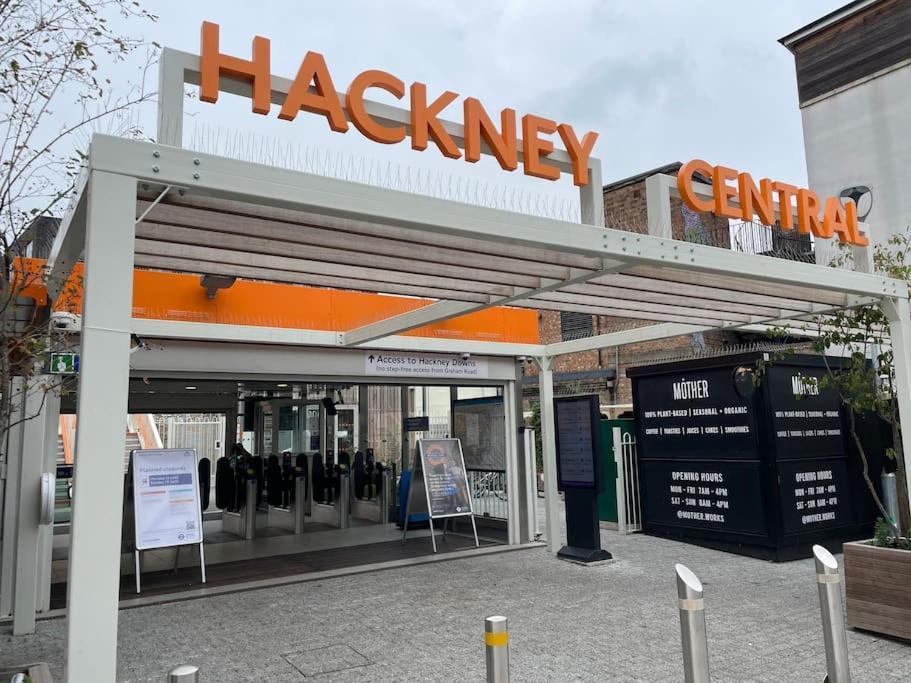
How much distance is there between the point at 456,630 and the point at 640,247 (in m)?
3.26

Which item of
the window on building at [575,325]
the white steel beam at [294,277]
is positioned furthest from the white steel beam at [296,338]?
the window on building at [575,325]

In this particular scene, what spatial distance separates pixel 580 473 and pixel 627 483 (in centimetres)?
242

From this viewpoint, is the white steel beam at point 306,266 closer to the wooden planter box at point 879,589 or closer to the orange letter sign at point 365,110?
the orange letter sign at point 365,110

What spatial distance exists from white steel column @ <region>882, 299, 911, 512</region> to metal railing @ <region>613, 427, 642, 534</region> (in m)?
4.75

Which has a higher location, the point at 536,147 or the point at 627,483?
the point at 536,147

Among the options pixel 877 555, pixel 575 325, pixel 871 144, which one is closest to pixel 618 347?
pixel 575 325

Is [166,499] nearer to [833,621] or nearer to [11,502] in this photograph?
[11,502]

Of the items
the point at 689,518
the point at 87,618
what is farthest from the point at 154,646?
the point at 689,518

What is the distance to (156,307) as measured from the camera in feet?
24.1

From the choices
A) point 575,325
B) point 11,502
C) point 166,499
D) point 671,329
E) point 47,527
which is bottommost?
point 47,527

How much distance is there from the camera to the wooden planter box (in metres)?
5.04

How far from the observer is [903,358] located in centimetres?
559

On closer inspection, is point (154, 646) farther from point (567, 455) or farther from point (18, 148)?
point (567, 455)

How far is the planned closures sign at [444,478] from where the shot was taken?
9492mm
